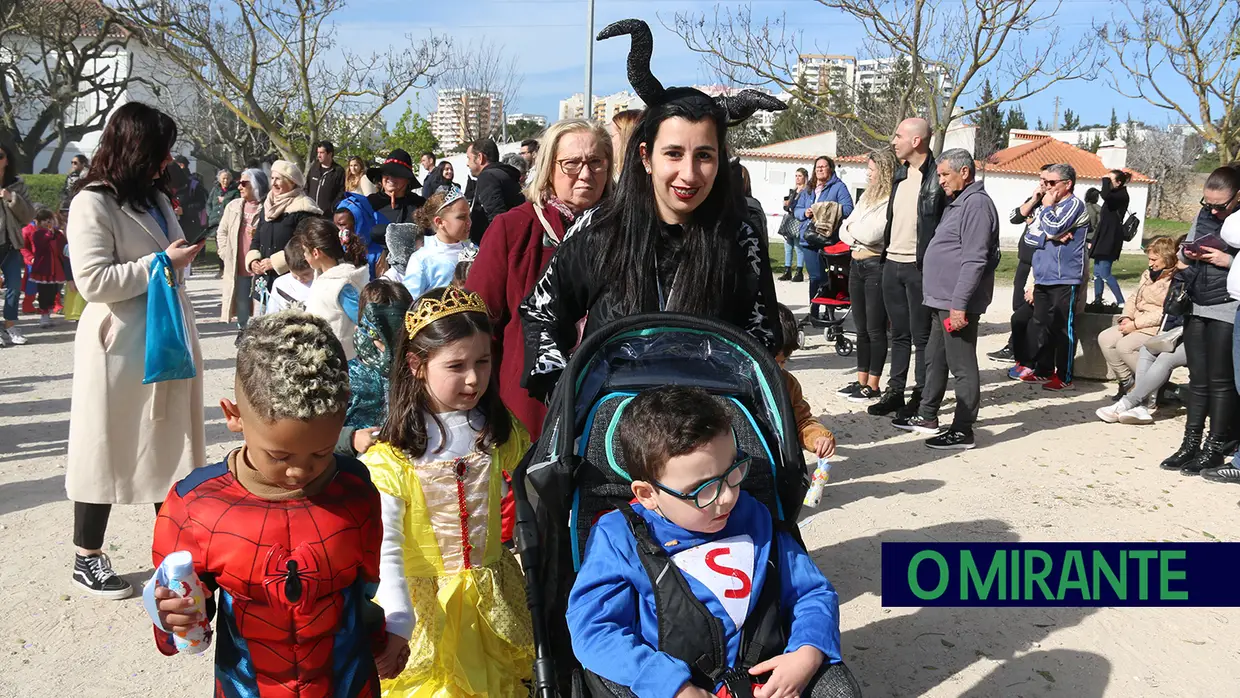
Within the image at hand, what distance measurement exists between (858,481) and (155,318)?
4417 millimetres

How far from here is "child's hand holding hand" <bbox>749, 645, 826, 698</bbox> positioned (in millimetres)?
2326

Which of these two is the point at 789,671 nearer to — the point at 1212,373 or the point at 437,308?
the point at 437,308

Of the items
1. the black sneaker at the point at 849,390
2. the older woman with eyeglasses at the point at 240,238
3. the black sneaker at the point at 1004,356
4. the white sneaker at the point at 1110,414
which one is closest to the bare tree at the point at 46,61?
the older woman with eyeglasses at the point at 240,238

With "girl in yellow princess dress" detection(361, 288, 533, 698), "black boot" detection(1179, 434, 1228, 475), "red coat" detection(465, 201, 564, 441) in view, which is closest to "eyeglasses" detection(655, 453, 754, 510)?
"girl in yellow princess dress" detection(361, 288, 533, 698)

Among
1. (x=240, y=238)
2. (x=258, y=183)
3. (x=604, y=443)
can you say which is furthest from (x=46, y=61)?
(x=604, y=443)

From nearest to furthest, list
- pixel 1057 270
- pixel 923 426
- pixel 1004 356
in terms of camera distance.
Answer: pixel 923 426, pixel 1057 270, pixel 1004 356

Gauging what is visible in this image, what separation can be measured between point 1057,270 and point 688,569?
25.6 ft

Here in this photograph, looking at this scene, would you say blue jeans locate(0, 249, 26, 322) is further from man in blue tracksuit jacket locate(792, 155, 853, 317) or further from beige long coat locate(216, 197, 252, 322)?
man in blue tracksuit jacket locate(792, 155, 853, 317)

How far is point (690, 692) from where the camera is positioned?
2.28 m

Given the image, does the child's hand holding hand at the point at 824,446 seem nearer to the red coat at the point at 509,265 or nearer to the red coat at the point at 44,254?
the red coat at the point at 509,265

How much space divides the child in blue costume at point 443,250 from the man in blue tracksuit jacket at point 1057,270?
231 inches

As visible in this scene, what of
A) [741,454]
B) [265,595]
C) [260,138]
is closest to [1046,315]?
[741,454]

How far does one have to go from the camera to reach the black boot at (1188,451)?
6.72 m

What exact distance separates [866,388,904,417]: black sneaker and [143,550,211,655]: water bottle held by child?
22.5ft
